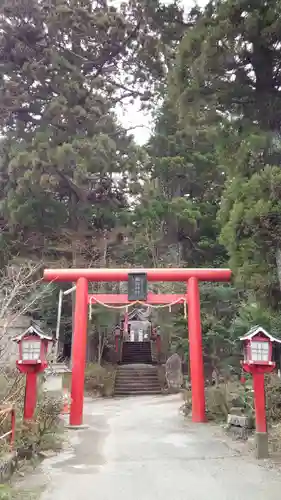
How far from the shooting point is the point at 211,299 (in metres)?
17.4

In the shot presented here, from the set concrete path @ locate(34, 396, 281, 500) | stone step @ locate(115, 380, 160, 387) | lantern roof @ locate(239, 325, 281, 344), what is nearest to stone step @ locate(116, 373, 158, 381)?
stone step @ locate(115, 380, 160, 387)

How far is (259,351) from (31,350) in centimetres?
380

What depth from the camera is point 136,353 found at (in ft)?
90.0

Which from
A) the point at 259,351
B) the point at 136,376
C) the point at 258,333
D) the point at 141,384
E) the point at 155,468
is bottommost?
the point at 155,468

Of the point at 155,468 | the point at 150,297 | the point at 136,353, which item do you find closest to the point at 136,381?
the point at 136,353

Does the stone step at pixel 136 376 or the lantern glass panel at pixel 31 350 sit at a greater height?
the lantern glass panel at pixel 31 350

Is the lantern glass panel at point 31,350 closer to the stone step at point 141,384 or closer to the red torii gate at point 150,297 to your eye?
the red torii gate at point 150,297

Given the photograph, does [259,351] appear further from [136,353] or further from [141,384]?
[136,353]

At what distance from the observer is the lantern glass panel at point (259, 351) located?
24.3ft

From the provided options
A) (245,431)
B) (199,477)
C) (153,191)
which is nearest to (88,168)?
(153,191)

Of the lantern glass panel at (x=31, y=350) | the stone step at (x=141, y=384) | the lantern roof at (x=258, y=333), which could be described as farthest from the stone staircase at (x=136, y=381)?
the lantern roof at (x=258, y=333)

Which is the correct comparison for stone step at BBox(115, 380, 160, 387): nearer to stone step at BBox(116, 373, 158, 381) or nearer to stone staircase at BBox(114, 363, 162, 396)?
stone staircase at BBox(114, 363, 162, 396)

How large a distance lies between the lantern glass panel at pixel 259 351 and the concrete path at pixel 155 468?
1545 millimetres

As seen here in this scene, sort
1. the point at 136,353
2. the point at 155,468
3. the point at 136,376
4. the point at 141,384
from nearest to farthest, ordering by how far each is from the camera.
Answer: the point at 155,468 → the point at 141,384 → the point at 136,376 → the point at 136,353
